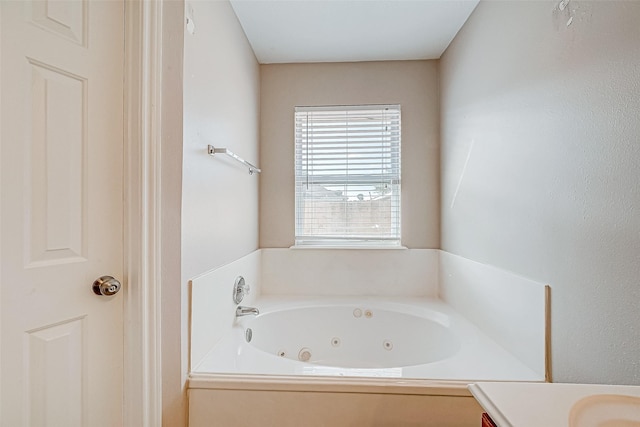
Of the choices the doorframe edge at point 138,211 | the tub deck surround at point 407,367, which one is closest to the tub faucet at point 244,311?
the tub deck surround at point 407,367

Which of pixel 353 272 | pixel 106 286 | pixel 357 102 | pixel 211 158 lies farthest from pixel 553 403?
pixel 357 102

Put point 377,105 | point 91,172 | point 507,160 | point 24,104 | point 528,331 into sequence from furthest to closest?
point 377,105 < point 507,160 < point 528,331 < point 91,172 < point 24,104

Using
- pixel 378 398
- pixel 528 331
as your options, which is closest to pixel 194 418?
pixel 378 398

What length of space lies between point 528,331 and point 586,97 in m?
0.89

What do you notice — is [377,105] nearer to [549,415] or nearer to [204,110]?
[204,110]

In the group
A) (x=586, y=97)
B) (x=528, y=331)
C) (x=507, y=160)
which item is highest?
(x=586, y=97)

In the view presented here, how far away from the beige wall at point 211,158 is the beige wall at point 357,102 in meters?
0.29

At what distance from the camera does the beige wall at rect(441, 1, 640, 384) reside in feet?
2.84

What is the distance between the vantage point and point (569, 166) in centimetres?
107

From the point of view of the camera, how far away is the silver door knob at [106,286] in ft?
3.17

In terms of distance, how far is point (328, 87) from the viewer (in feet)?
7.93

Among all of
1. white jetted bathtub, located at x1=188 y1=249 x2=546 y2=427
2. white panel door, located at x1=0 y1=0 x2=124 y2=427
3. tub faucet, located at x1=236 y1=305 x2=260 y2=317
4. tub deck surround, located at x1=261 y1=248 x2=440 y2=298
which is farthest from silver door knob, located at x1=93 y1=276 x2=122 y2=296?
tub deck surround, located at x1=261 y1=248 x2=440 y2=298

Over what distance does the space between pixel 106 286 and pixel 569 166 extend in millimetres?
1537

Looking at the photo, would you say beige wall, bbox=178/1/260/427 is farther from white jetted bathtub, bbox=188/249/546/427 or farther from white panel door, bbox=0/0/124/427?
white panel door, bbox=0/0/124/427
